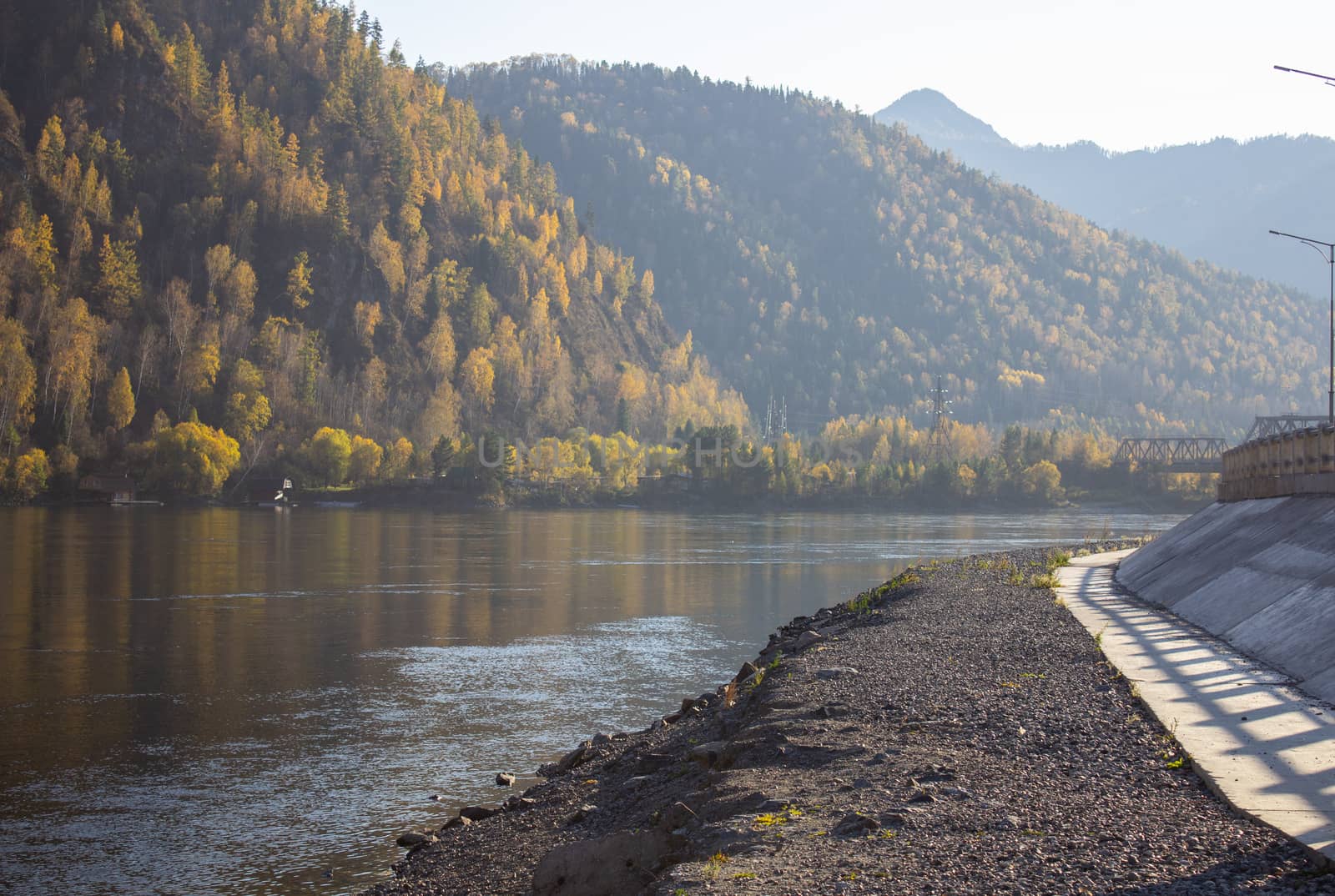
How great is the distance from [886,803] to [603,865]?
3164 millimetres

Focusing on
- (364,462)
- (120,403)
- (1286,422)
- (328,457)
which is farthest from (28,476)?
(1286,422)

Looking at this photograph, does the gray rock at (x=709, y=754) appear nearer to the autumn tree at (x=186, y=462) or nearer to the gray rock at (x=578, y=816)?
the gray rock at (x=578, y=816)

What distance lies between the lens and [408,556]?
80312 millimetres

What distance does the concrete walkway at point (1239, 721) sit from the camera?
45.0ft

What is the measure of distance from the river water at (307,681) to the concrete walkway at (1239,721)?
11.0m

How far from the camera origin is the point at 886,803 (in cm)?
1437

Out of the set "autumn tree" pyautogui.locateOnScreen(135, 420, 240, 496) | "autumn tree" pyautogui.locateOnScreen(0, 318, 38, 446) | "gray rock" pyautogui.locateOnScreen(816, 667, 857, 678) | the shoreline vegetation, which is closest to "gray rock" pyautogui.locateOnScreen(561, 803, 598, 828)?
"gray rock" pyautogui.locateOnScreen(816, 667, 857, 678)

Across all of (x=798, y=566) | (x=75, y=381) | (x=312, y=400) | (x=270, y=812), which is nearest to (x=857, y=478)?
(x=312, y=400)

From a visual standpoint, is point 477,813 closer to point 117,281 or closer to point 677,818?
point 677,818

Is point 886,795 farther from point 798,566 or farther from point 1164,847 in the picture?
point 798,566

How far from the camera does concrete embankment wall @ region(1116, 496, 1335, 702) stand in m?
24.1

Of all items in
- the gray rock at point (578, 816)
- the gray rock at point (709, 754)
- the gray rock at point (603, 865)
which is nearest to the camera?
the gray rock at point (603, 865)

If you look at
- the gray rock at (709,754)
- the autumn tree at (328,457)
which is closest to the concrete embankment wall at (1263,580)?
the gray rock at (709,754)

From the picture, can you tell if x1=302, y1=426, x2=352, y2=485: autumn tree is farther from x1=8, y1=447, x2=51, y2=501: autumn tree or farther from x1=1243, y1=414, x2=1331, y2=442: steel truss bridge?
x1=1243, y1=414, x2=1331, y2=442: steel truss bridge
